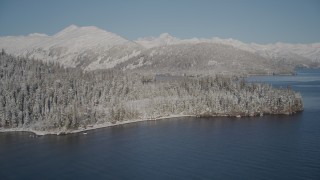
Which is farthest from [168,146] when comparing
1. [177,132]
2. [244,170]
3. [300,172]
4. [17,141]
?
[17,141]

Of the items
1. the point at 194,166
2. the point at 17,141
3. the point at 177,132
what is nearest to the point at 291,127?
the point at 177,132

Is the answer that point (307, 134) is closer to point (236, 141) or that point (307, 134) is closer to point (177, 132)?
point (236, 141)

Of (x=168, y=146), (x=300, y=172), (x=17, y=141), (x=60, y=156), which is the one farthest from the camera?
(x=17, y=141)

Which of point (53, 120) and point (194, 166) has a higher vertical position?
point (53, 120)

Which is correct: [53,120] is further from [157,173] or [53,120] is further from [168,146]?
[157,173]

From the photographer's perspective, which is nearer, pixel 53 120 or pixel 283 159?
pixel 283 159

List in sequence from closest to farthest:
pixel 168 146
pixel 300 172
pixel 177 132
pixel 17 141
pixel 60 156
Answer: pixel 300 172
pixel 60 156
pixel 168 146
pixel 17 141
pixel 177 132
